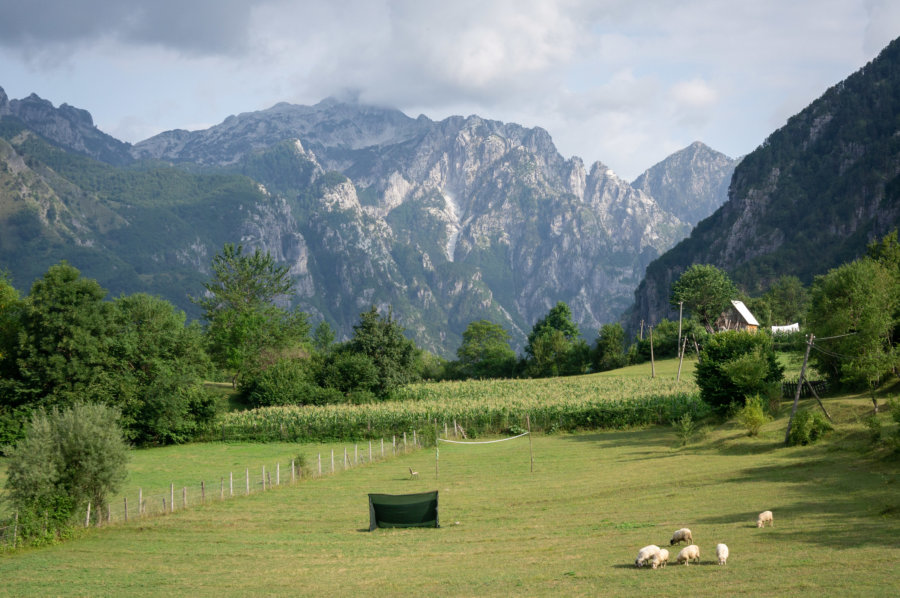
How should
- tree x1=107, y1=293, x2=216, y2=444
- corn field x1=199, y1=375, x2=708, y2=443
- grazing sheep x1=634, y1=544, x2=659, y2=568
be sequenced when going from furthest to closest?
tree x1=107, y1=293, x2=216, y2=444 < corn field x1=199, y1=375, x2=708, y2=443 < grazing sheep x1=634, y1=544, x2=659, y2=568

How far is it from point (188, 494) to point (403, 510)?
50.9 feet

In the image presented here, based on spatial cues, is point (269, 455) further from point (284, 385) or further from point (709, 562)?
point (709, 562)

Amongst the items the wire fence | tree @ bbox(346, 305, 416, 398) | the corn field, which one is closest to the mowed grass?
the wire fence

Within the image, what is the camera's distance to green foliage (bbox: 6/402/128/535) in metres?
30.2

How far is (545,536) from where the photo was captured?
25156mm

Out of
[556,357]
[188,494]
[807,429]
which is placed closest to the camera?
[188,494]

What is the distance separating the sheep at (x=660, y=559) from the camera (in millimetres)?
19559

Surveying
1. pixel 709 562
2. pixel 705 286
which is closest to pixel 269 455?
pixel 709 562

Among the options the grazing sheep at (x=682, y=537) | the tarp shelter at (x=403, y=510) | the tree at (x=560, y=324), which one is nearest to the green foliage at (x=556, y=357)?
the tree at (x=560, y=324)

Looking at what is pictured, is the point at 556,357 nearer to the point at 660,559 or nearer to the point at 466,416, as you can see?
the point at 466,416

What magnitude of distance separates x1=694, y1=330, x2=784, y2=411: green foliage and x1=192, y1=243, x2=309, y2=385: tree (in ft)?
190

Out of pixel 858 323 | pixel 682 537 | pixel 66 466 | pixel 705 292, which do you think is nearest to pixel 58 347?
pixel 66 466

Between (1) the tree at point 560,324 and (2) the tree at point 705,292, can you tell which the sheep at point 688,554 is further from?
(1) the tree at point 560,324

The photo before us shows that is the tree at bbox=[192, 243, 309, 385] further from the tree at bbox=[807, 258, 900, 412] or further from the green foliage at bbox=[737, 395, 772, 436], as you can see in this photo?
the tree at bbox=[807, 258, 900, 412]
